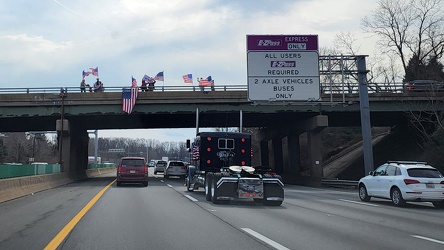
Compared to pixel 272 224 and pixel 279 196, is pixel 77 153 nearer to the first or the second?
pixel 279 196

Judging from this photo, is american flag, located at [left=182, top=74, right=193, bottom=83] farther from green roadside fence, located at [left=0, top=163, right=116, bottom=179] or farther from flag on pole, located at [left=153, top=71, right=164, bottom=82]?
green roadside fence, located at [left=0, top=163, right=116, bottom=179]

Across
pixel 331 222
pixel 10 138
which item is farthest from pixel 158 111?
pixel 10 138

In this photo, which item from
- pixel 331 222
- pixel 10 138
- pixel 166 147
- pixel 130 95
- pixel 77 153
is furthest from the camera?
pixel 166 147

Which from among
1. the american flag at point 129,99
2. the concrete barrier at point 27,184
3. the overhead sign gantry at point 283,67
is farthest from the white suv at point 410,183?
the american flag at point 129,99

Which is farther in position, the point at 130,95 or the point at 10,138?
the point at 10,138

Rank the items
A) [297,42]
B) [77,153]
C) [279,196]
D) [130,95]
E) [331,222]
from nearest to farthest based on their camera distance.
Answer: [331,222]
[279,196]
[297,42]
[130,95]
[77,153]

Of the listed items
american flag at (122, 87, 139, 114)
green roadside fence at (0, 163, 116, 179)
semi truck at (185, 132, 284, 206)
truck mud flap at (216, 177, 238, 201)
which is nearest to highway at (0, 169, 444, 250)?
truck mud flap at (216, 177, 238, 201)

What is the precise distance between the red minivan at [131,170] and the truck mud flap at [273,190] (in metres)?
13.5

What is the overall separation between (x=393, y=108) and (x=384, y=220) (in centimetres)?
2742

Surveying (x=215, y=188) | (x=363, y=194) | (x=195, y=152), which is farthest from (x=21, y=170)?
(x=363, y=194)

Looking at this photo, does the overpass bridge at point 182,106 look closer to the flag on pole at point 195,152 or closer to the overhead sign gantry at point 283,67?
the overhead sign gantry at point 283,67

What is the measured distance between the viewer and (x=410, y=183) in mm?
16203

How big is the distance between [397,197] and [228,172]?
658 centimetres

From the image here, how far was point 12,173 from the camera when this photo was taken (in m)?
21.6
